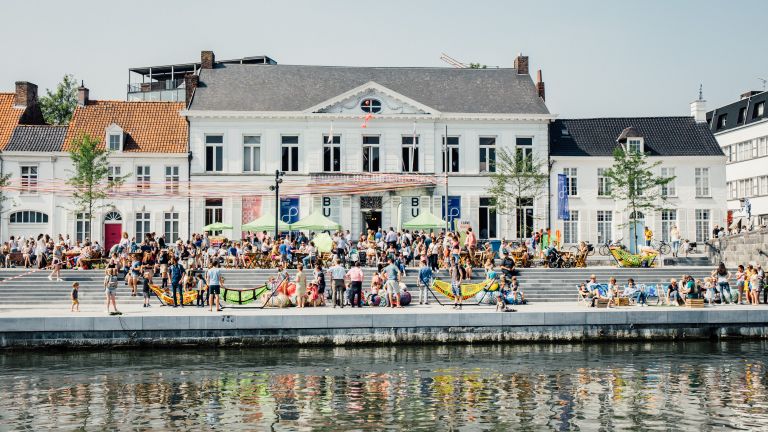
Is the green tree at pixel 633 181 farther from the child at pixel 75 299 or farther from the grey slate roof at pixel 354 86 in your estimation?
the child at pixel 75 299

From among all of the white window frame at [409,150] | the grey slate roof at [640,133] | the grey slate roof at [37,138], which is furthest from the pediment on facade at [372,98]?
the grey slate roof at [37,138]

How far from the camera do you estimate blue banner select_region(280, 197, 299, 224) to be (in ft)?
141

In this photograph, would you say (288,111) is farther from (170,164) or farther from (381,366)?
(381,366)

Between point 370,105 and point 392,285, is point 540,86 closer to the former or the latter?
point 370,105

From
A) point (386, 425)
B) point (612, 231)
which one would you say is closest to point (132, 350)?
point (386, 425)

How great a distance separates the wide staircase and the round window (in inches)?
568

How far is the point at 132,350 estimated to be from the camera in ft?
74.7

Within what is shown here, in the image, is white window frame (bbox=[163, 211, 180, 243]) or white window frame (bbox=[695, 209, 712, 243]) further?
white window frame (bbox=[695, 209, 712, 243])

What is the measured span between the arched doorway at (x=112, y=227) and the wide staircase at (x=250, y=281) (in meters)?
12.3

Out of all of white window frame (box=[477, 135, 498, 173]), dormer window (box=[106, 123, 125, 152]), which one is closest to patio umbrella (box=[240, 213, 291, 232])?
dormer window (box=[106, 123, 125, 152])

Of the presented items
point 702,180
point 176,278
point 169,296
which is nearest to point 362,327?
point 176,278

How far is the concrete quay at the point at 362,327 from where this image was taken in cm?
2281

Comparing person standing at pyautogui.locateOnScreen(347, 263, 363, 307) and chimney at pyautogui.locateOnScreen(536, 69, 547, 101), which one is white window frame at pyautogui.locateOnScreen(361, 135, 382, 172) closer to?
chimney at pyautogui.locateOnScreen(536, 69, 547, 101)

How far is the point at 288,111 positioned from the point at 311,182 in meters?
3.89
